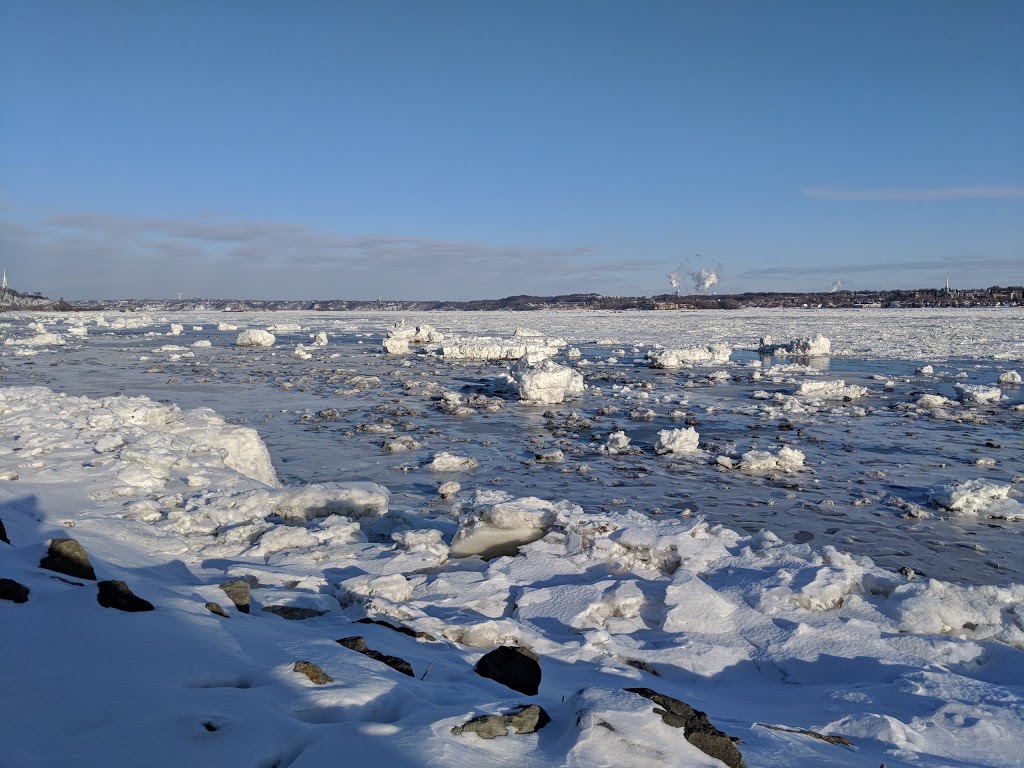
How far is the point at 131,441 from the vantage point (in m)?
7.92

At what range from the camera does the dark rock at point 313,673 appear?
273cm

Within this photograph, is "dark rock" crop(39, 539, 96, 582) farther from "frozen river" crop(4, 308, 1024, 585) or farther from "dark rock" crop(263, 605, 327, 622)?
"frozen river" crop(4, 308, 1024, 585)

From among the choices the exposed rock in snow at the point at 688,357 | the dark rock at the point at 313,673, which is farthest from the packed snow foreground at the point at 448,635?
the exposed rock in snow at the point at 688,357

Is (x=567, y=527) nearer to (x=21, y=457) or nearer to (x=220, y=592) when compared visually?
(x=220, y=592)

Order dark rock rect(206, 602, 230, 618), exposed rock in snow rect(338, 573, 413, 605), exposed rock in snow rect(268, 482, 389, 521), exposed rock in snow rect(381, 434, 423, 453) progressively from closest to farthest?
dark rock rect(206, 602, 230, 618) → exposed rock in snow rect(338, 573, 413, 605) → exposed rock in snow rect(268, 482, 389, 521) → exposed rock in snow rect(381, 434, 423, 453)

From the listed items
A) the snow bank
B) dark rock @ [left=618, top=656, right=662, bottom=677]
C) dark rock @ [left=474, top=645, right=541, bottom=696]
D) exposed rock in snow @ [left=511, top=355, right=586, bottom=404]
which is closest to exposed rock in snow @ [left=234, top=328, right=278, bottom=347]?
exposed rock in snow @ [left=511, top=355, right=586, bottom=404]

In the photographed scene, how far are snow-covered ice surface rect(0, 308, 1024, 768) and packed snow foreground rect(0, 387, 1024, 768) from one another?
0.06 feet

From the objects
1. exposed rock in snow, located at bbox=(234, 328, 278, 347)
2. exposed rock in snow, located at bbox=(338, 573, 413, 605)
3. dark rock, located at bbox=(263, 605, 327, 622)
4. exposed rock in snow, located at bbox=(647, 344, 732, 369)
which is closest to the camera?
dark rock, located at bbox=(263, 605, 327, 622)

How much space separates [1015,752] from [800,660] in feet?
3.82

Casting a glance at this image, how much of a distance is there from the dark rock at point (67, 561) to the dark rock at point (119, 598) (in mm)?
506

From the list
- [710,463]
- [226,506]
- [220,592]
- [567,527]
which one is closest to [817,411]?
[710,463]

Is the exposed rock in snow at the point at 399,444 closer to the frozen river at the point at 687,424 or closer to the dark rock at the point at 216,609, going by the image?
the frozen river at the point at 687,424

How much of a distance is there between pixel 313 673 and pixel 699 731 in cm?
159

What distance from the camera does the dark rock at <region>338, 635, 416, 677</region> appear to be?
3.14 m
